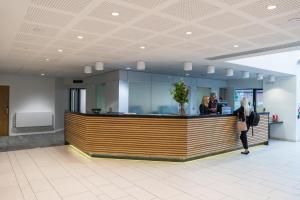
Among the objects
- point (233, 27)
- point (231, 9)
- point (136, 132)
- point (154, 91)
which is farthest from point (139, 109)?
point (231, 9)

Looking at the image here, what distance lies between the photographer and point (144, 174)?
5.08 metres

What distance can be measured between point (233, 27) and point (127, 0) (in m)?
2.10

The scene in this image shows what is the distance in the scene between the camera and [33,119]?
11.6 m

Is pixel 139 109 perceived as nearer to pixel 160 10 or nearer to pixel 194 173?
pixel 194 173

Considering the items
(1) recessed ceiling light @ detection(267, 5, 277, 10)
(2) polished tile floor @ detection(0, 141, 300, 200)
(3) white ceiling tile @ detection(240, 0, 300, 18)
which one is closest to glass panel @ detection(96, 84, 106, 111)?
(2) polished tile floor @ detection(0, 141, 300, 200)

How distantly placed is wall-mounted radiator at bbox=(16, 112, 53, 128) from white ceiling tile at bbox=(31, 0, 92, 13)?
9.54m

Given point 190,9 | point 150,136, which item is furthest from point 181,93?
point 190,9

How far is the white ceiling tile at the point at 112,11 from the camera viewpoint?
3.32m

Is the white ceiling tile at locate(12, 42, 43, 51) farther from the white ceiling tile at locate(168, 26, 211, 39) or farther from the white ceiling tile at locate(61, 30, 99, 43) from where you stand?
the white ceiling tile at locate(168, 26, 211, 39)

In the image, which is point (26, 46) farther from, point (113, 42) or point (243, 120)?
point (243, 120)

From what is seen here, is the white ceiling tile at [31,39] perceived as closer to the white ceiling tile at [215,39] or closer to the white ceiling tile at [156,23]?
the white ceiling tile at [156,23]

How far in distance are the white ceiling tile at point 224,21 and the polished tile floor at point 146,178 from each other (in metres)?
2.93

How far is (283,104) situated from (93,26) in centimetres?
920

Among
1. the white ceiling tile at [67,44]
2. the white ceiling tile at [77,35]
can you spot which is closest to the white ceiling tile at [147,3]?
the white ceiling tile at [77,35]
